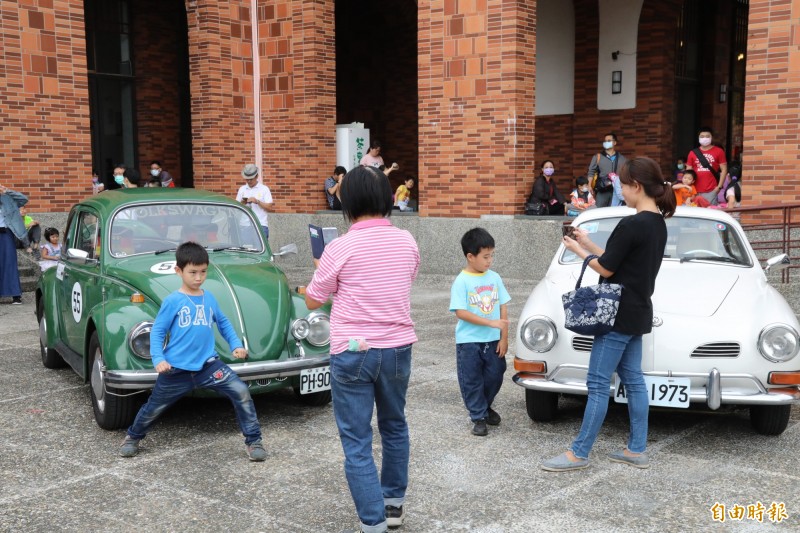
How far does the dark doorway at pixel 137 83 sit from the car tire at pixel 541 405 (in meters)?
15.7

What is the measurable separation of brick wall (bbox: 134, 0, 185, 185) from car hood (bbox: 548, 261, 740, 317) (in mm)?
15817

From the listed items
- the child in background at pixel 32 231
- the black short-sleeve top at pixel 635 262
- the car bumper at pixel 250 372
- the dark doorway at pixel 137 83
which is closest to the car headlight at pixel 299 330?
the car bumper at pixel 250 372

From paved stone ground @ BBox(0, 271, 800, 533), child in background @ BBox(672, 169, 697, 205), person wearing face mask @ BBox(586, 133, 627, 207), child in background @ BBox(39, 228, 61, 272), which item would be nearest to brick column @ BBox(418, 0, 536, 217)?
person wearing face mask @ BBox(586, 133, 627, 207)

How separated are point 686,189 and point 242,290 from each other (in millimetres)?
8107

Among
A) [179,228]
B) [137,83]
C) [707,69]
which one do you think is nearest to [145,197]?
[179,228]

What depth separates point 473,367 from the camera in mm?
5465

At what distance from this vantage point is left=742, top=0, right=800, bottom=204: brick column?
11.2 metres

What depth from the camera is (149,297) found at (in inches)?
231

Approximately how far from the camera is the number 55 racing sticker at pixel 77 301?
21.5ft

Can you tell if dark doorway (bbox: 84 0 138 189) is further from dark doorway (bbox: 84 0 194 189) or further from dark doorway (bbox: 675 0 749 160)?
dark doorway (bbox: 675 0 749 160)

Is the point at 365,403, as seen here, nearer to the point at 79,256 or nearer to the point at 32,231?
the point at 79,256

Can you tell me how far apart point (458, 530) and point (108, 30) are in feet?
59.3

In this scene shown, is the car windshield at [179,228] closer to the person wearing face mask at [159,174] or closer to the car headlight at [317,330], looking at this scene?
the car headlight at [317,330]

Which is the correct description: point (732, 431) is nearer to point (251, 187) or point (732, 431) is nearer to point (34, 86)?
point (251, 187)
